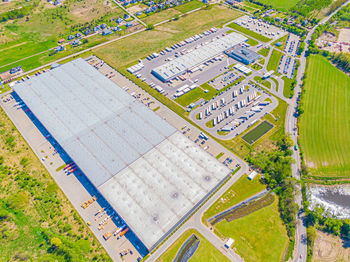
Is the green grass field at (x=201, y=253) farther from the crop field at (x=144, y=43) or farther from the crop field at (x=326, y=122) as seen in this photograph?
the crop field at (x=144, y=43)

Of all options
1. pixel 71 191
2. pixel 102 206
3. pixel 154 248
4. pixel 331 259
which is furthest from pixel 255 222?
pixel 71 191

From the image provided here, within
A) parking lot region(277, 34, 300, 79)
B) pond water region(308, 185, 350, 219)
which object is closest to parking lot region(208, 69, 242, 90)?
parking lot region(277, 34, 300, 79)

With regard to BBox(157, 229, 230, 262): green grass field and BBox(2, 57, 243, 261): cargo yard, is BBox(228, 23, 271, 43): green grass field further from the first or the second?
BBox(157, 229, 230, 262): green grass field

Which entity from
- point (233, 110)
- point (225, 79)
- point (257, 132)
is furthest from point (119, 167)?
point (225, 79)

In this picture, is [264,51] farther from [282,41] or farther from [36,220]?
[36,220]

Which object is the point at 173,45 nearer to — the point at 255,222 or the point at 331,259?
the point at 255,222
